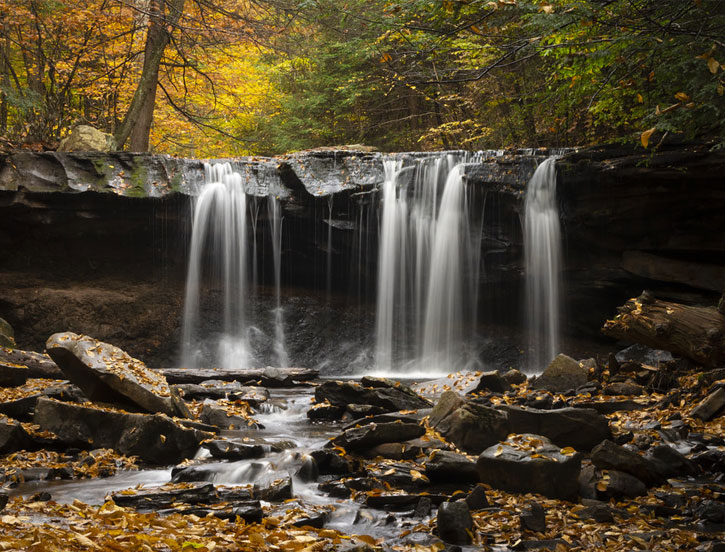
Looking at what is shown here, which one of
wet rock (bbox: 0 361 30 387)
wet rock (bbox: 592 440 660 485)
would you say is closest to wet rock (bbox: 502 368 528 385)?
wet rock (bbox: 592 440 660 485)

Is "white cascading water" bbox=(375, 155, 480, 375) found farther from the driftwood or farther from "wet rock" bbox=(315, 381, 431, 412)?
the driftwood

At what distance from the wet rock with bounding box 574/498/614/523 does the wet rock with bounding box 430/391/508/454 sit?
1.54 metres

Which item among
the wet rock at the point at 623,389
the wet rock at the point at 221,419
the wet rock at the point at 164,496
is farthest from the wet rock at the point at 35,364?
the wet rock at the point at 623,389

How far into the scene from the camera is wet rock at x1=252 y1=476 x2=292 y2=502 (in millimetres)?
4957

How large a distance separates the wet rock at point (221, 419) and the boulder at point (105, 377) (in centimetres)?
73

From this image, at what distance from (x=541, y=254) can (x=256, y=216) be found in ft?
23.5

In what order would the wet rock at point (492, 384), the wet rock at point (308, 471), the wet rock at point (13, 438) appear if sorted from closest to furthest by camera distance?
the wet rock at point (308, 471) < the wet rock at point (13, 438) < the wet rock at point (492, 384)

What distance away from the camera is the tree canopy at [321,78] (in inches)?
350

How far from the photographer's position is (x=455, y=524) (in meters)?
4.15

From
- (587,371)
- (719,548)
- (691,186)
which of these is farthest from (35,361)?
(691,186)

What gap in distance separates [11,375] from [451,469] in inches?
259

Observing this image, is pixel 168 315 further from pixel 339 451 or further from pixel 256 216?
pixel 339 451

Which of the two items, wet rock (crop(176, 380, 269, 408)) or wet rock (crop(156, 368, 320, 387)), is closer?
wet rock (crop(176, 380, 269, 408))

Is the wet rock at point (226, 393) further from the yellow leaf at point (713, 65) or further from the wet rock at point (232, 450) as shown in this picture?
the yellow leaf at point (713, 65)
